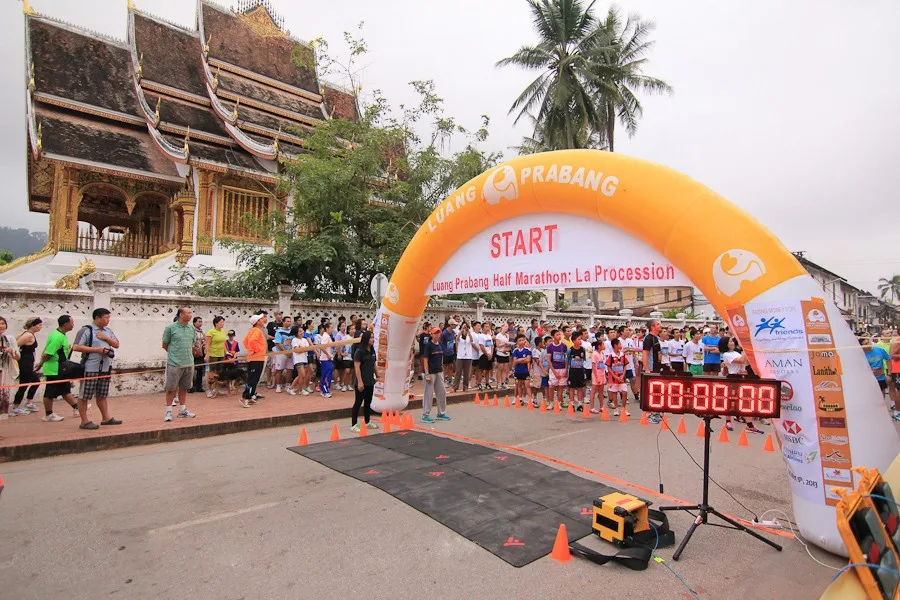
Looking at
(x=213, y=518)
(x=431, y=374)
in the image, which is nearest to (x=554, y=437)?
(x=431, y=374)

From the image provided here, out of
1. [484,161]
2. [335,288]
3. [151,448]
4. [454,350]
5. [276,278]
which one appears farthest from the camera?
[484,161]

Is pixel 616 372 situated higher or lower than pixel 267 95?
lower

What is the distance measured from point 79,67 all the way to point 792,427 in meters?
24.0

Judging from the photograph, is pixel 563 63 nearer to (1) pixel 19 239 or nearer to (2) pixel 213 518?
(2) pixel 213 518

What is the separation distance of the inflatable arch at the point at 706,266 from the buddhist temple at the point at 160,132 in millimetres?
12441

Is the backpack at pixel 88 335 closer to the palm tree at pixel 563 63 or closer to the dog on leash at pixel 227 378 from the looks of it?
the dog on leash at pixel 227 378

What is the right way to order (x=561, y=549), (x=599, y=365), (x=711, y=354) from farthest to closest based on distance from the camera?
(x=711, y=354)
(x=599, y=365)
(x=561, y=549)

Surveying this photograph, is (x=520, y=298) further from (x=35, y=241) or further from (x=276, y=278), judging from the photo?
(x=35, y=241)

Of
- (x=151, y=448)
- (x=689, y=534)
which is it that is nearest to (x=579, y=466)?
(x=689, y=534)

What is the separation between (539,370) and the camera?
422 inches

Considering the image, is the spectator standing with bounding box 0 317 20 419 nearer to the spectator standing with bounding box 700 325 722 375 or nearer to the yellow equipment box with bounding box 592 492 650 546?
the yellow equipment box with bounding box 592 492 650 546

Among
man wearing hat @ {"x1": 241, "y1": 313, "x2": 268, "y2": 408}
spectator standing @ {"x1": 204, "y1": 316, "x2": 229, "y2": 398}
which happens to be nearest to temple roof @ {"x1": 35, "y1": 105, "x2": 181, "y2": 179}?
spectator standing @ {"x1": 204, "y1": 316, "x2": 229, "y2": 398}

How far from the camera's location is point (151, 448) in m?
6.84

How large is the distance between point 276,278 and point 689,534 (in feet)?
38.5
